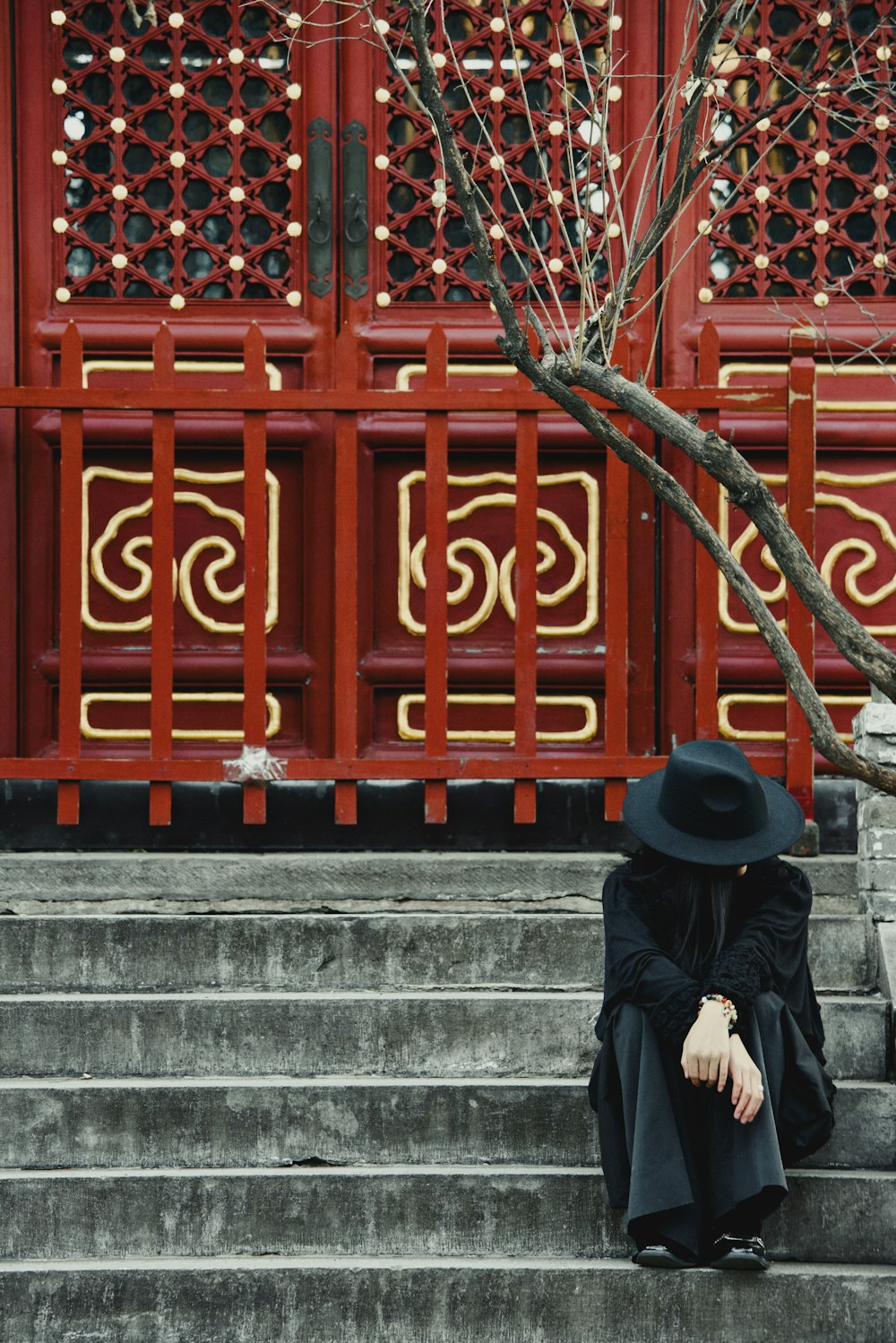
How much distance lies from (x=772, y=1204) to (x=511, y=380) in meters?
3.15

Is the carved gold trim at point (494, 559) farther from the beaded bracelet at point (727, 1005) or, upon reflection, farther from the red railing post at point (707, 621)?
the beaded bracelet at point (727, 1005)

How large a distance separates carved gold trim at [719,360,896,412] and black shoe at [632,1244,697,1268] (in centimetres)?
315

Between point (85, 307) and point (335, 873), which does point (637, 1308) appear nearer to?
point (335, 873)

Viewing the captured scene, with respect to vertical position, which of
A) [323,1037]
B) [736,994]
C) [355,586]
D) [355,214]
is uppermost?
[355,214]

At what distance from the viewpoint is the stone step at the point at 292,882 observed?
16.1 ft

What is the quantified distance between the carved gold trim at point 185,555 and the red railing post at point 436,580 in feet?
2.90

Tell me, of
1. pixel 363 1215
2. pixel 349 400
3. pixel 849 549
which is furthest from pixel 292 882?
pixel 849 549

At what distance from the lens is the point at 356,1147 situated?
402 cm

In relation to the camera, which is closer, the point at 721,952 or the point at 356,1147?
the point at 721,952

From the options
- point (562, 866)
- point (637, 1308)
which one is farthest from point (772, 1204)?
point (562, 866)

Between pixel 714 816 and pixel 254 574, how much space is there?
185 centimetres

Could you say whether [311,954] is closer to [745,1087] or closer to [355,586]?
[355,586]

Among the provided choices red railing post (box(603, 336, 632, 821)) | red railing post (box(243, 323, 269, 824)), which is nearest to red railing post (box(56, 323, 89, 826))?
red railing post (box(243, 323, 269, 824))

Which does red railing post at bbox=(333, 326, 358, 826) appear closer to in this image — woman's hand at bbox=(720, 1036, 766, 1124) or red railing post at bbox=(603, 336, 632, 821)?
red railing post at bbox=(603, 336, 632, 821)
